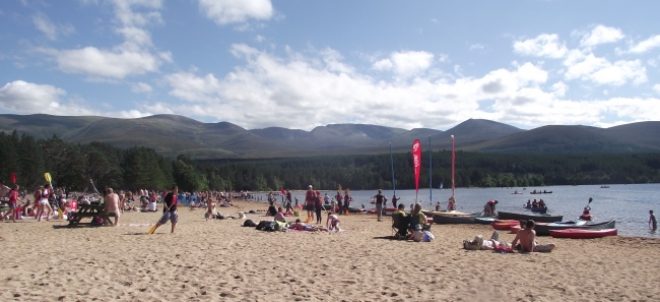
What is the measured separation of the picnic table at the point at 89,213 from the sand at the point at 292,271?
9.04 ft

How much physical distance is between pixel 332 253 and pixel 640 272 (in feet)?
23.3

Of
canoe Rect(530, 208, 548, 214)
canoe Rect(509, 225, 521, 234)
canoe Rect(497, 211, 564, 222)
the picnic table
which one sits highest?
the picnic table

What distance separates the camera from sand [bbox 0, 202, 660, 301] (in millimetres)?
8062

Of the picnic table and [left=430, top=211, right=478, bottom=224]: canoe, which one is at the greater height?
the picnic table

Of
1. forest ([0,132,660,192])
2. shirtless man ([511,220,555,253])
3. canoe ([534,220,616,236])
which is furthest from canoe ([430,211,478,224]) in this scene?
forest ([0,132,660,192])

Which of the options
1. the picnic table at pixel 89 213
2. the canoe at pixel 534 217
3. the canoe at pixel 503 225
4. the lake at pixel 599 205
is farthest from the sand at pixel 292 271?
the lake at pixel 599 205

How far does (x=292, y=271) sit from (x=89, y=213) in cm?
1072

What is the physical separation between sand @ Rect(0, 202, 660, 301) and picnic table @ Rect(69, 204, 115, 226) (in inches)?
108

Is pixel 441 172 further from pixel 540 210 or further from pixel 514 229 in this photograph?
pixel 514 229

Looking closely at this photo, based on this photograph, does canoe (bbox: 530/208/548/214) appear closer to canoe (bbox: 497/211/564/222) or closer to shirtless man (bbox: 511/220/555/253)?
canoe (bbox: 497/211/564/222)

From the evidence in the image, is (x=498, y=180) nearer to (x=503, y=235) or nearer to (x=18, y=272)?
(x=503, y=235)

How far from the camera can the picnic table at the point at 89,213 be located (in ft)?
56.8

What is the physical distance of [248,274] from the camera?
9.38m

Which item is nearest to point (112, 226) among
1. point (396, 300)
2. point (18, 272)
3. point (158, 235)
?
point (158, 235)
